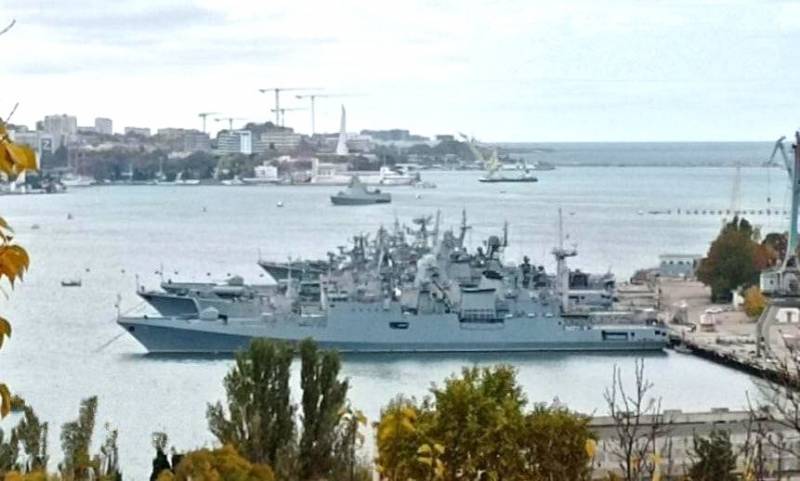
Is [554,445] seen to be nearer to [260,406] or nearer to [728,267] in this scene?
[260,406]

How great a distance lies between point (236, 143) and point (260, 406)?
5811cm

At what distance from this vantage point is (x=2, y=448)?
4492 millimetres

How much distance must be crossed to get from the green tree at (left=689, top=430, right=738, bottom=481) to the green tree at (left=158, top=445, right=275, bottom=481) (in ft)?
5.48

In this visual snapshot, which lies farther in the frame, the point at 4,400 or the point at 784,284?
the point at 784,284

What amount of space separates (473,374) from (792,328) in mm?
9456

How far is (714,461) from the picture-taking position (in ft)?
13.0

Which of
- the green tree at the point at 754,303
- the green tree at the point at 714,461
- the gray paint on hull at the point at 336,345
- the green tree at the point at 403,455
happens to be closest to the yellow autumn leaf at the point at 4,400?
the green tree at the point at 403,455

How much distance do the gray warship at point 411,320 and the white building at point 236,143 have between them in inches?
1910

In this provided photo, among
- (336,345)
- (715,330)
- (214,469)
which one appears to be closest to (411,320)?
(336,345)

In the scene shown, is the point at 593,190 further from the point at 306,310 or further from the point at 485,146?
the point at 306,310

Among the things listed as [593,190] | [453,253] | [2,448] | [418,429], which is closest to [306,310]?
[453,253]

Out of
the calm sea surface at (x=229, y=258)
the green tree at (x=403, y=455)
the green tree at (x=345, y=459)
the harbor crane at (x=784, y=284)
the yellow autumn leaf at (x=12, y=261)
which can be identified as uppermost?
the yellow autumn leaf at (x=12, y=261)

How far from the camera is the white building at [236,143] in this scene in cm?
6309

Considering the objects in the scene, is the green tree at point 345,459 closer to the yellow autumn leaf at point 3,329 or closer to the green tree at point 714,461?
the green tree at point 714,461
